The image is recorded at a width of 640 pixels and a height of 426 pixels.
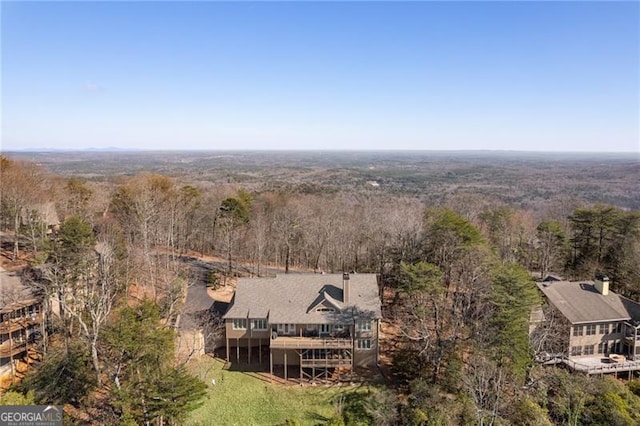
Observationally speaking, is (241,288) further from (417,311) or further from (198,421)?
(417,311)

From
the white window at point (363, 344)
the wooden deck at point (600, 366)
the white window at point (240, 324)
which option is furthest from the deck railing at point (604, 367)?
the white window at point (240, 324)

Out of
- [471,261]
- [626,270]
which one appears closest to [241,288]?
[471,261]

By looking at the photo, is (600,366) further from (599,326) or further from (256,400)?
(256,400)

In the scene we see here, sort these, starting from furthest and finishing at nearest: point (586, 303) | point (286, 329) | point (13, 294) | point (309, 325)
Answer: point (586, 303), point (286, 329), point (309, 325), point (13, 294)

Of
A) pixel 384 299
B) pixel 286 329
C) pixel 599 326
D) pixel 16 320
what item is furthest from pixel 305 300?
pixel 599 326

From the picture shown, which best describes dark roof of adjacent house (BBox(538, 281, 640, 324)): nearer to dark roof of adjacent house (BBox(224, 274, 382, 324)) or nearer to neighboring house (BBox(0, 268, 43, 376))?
dark roof of adjacent house (BBox(224, 274, 382, 324))
